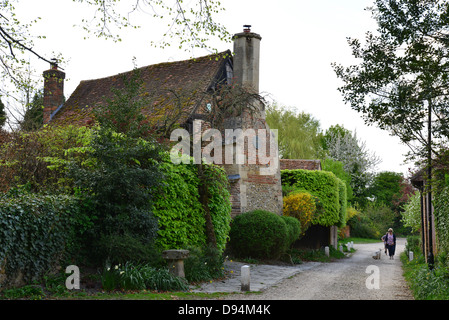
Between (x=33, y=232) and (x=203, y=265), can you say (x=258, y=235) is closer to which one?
(x=203, y=265)

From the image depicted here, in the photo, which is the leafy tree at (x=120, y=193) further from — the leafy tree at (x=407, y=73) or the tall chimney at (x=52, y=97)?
the tall chimney at (x=52, y=97)

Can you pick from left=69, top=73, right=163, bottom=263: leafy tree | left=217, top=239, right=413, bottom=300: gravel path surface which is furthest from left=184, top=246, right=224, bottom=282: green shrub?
left=217, top=239, right=413, bottom=300: gravel path surface

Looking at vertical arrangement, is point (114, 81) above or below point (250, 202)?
above

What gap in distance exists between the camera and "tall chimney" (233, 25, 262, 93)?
1767 cm

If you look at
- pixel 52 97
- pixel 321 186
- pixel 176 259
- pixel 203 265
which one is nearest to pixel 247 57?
pixel 321 186

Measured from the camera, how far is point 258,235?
14.8 m

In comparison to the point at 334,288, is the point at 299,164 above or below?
above

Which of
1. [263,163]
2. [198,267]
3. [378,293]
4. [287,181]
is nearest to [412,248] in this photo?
[287,181]

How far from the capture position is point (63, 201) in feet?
28.8

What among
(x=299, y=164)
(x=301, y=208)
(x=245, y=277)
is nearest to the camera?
(x=245, y=277)

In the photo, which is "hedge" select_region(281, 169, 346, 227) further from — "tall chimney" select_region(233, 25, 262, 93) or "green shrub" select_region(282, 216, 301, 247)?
"tall chimney" select_region(233, 25, 262, 93)

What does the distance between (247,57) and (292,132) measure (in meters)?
19.8

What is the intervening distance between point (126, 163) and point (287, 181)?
12.6 meters

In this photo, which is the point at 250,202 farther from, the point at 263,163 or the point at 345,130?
the point at 345,130
